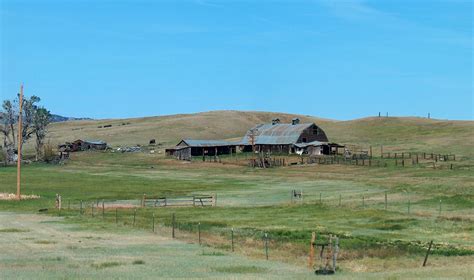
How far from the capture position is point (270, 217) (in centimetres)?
5766

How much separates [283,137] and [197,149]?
1768 cm

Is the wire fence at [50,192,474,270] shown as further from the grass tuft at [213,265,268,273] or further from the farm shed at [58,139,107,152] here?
the farm shed at [58,139,107,152]

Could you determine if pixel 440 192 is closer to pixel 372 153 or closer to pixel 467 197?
pixel 467 197

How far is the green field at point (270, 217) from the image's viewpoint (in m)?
33.1

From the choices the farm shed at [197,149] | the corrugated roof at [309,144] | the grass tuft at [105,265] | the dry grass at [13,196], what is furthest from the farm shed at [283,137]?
the grass tuft at [105,265]

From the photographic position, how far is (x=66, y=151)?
16862 cm

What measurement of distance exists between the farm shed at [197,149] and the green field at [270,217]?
19.3 metres

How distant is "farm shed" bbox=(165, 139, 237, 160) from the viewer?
6053 inches

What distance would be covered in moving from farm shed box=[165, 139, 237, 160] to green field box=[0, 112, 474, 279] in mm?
19251

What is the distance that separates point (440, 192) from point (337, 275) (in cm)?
4519

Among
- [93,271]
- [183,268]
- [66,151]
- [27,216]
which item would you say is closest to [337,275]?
[183,268]

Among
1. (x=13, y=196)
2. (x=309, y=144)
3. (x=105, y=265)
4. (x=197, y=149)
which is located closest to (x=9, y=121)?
(x=197, y=149)

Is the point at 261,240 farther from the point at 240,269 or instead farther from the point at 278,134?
the point at 278,134

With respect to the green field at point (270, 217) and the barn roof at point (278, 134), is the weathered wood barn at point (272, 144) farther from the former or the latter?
the green field at point (270, 217)
